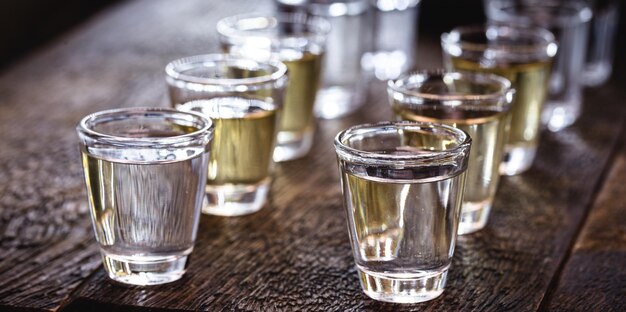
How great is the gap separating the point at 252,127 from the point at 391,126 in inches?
7.3

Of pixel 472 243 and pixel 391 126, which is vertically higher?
pixel 391 126

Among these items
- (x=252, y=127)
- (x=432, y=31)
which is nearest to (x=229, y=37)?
(x=252, y=127)

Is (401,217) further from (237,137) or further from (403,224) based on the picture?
(237,137)

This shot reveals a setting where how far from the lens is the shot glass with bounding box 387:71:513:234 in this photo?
94cm

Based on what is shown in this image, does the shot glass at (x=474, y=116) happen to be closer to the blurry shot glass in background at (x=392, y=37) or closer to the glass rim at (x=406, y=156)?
the glass rim at (x=406, y=156)

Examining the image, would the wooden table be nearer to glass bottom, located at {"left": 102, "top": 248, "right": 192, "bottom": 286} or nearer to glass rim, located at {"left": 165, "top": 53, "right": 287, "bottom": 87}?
glass bottom, located at {"left": 102, "top": 248, "right": 192, "bottom": 286}

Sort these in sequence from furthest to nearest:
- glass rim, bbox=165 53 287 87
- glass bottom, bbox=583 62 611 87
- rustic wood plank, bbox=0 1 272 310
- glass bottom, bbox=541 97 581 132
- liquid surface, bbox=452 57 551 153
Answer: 1. glass bottom, bbox=583 62 611 87
2. glass bottom, bbox=541 97 581 132
3. liquid surface, bbox=452 57 551 153
4. glass rim, bbox=165 53 287 87
5. rustic wood plank, bbox=0 1 272 310

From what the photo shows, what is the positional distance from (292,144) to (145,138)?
0.39 meters

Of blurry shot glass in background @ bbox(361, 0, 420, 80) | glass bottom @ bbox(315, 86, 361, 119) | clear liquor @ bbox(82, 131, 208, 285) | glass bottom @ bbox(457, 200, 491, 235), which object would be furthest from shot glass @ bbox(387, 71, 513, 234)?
blurry shot glass in background @ bbox(361, 0, 420, 80)

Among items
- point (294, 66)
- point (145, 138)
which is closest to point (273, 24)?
point (294, 66)

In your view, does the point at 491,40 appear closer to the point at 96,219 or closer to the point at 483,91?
the point at 483,91

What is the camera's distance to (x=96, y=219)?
2.75 ft

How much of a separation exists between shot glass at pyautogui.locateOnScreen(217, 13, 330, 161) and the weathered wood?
320mm

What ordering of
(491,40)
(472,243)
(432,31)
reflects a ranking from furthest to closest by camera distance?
(432,31), (491,40), (472,243)
